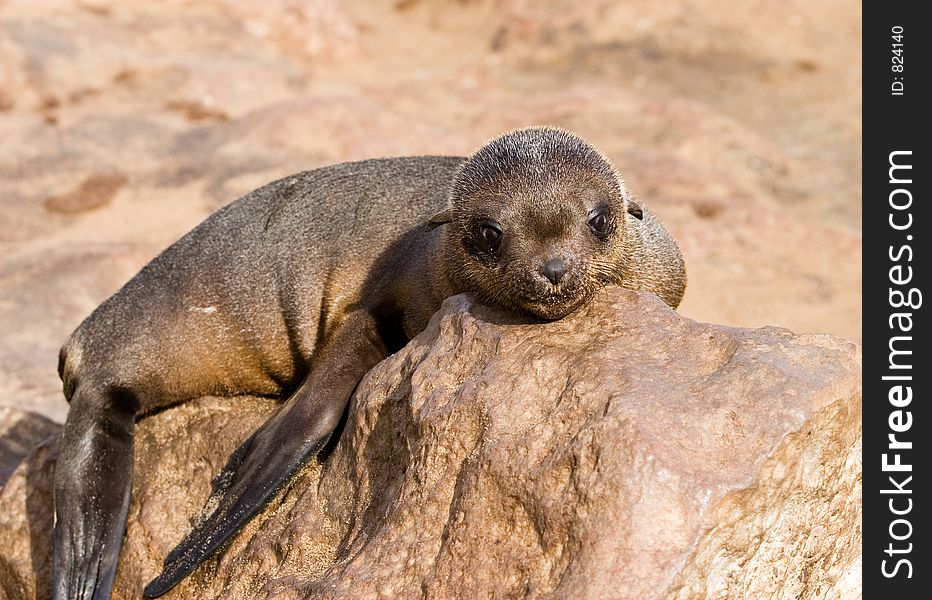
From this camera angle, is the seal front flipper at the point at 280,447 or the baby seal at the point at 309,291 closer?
the baby seal at the point at 309,291

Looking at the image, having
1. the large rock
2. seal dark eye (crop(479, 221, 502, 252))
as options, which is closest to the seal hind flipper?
the large rock

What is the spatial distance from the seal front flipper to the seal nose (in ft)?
4.49

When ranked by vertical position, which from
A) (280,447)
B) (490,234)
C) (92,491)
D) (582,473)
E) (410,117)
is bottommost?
(92,491)

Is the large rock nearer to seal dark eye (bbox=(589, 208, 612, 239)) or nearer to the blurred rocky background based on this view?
seal dark eye (bbox=(589, 208, 612, 239))

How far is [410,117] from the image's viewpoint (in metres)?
12.7

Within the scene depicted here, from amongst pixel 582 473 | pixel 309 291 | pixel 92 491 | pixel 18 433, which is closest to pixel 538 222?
pixel 582 473

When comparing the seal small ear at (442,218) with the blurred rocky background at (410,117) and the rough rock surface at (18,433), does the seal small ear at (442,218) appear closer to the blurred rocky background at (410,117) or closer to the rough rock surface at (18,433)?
the rough rock surface at (18,433)

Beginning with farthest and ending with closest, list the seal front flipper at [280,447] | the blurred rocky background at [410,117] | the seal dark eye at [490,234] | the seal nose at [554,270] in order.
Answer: the blurred rocky background at [410,117], the seal front flipper at [280,447], the seal dark eye at [490,234], the seal nose at [554,270]

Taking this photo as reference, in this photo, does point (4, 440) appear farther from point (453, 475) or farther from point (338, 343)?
point (453, 475)

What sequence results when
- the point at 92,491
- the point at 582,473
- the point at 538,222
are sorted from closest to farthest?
the point at 582,473, the point at 538,222, the point at 92,491

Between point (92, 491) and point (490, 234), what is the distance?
2.59 metres

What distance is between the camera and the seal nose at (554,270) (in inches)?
182

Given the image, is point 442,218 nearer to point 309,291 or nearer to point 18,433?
point 309,291

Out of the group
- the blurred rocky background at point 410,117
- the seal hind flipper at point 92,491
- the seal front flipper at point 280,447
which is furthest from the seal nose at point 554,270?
the blurred rocky background at point 410,117
